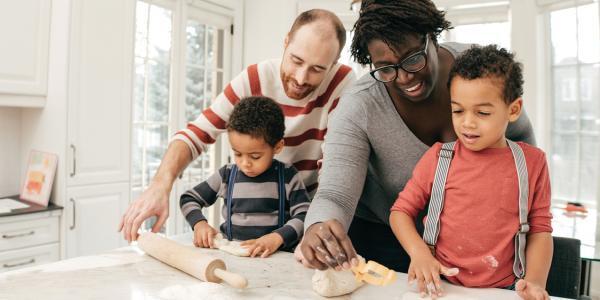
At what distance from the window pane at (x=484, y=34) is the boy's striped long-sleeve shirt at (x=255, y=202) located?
289 cm

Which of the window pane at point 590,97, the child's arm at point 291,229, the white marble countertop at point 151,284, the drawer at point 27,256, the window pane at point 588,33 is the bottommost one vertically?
the drawer at point 27,256

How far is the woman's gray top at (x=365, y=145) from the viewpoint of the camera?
1.08 metres

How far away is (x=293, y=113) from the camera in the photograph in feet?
5.15

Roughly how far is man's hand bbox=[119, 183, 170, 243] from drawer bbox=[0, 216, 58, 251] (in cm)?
160

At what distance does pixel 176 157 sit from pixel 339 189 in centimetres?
63

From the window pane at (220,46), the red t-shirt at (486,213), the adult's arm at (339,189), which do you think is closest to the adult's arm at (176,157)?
the adult's arm at (339,189)

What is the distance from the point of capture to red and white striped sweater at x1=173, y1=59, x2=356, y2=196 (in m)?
1.56

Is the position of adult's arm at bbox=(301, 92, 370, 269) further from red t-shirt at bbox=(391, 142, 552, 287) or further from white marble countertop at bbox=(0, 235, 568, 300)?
red t-shirt at bbox=(391, 142, 552, 287)

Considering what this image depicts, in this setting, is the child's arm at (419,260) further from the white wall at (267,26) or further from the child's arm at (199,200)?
the white wall at (267,26)

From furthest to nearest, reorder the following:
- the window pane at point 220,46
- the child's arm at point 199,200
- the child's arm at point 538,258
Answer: the window pane at point 220,46 → the child's arm at point 199,200 → the child's arm at point 538,258

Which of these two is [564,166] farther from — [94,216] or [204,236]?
[94,216]

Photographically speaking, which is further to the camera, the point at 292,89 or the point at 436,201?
the point at 292,89

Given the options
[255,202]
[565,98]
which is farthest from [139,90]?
[565,98]

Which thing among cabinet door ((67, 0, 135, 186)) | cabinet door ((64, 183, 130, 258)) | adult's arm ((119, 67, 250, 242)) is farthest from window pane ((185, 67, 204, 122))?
adult's arm ((119, 67, 250, 242))
